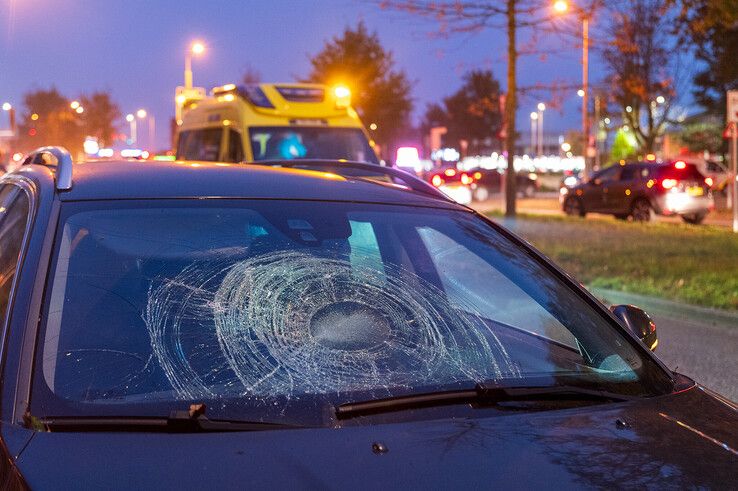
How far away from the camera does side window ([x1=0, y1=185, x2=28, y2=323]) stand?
3.10m

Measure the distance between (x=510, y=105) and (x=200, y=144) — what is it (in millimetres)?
10240

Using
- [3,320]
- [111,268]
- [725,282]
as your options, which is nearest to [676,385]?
[111,268]

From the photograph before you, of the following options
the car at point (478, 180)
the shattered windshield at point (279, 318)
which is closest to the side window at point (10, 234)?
the shattered windshield at point (279, 318)

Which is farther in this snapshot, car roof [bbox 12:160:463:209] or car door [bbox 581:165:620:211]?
car door [bbox 581:165:620:211]

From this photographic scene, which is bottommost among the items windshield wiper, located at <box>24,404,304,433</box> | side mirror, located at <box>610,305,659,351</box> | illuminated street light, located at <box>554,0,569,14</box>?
windshield wiper, located at <box>24,404,304,433</box>

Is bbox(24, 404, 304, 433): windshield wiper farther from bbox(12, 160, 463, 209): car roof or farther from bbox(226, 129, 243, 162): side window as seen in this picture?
bbox(226, 129, 243, 162): side window

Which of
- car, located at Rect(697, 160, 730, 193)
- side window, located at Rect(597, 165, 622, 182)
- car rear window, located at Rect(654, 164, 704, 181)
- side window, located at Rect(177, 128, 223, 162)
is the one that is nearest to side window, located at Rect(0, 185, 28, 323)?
side window, located at Rect(177, 128, 223, 162)

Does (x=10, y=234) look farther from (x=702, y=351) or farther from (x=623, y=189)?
(x=623, y=189)

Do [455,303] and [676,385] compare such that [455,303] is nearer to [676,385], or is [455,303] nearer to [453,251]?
[453,251]

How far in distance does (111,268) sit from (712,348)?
7242 millimetres

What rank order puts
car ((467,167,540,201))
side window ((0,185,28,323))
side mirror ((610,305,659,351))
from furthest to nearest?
car ((467,167,540,201)) < side mirror ((610,305,659,351)) < side window ((0,185,28,323))

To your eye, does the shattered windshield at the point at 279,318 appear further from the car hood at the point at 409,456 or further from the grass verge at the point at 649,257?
the grass verge at the point at 649,257

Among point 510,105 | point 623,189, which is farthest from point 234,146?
point 623,189

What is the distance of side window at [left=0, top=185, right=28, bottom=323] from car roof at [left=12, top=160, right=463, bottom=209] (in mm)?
129
